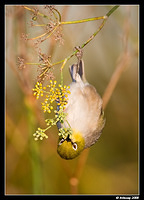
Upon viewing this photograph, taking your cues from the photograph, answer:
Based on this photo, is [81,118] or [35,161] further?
[35,161]

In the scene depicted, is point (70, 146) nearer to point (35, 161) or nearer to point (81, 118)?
point (81, 118)

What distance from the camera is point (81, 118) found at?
2.13 m

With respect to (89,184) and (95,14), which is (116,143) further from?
(95,14)

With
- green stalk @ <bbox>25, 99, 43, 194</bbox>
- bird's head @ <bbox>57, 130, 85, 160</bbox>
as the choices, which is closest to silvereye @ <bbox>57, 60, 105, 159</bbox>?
bird's head @ <bbox>57, 130, 85, 160</bbox>

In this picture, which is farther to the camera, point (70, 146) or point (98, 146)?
point (98, 146)

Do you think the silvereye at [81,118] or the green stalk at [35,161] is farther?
the green stalk at [35,161]

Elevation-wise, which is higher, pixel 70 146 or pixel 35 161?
pixel 35 161

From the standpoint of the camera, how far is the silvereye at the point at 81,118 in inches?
83.0

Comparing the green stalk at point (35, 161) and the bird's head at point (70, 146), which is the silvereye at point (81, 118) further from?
the green stalk at point (35, 161)

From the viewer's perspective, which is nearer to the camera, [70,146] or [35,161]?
[70,146]

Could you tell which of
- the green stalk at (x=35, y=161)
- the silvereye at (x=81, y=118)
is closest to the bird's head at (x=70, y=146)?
the silvereye at (x=81, y=118)

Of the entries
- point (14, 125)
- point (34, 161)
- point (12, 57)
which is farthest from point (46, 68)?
point (14, 125)

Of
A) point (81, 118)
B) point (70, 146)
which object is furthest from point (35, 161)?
point (81, 118)

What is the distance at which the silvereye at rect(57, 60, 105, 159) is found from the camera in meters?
2.11
